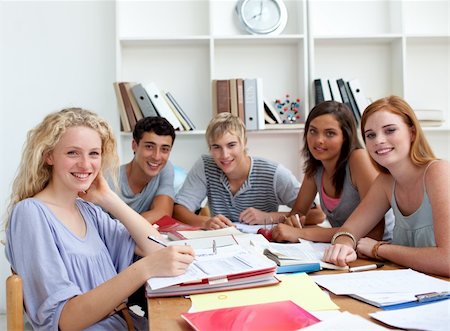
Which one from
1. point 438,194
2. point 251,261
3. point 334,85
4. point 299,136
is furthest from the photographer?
point 299,136

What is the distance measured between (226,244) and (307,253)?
0.24 metres

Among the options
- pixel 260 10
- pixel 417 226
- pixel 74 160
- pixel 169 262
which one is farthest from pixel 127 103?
pixel 169 262

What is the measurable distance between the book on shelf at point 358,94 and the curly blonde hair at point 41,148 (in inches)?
80.7

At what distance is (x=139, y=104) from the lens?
10.1 feet

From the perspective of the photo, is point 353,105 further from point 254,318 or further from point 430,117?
point 254,318

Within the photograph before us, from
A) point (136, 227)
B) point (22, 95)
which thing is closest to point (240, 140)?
point (136, 227)

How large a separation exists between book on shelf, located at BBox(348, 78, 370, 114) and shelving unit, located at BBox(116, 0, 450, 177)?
25 centimetres

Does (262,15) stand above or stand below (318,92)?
above

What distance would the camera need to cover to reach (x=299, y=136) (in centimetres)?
338

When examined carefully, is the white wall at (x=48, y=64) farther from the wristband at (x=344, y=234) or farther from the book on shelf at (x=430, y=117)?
the wristband at (x=344, y=234)

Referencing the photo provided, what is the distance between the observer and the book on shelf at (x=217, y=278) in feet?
3.63

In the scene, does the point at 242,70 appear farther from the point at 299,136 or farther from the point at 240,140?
the point at 240,140

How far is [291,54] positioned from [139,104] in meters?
1.05

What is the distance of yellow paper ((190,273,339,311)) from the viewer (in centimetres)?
103
